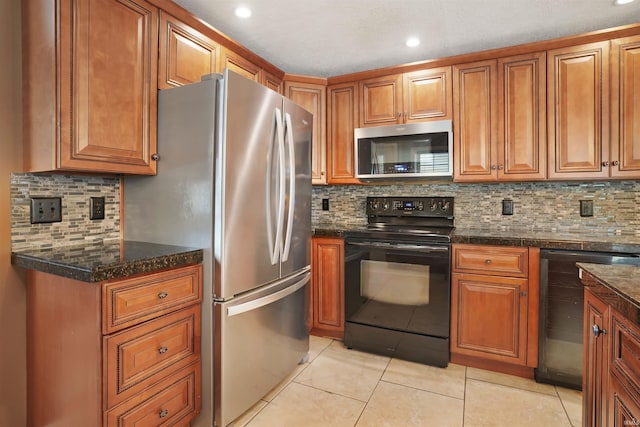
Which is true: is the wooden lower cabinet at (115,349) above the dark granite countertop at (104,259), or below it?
below

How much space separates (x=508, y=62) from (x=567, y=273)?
1481mm

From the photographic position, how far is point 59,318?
138cm

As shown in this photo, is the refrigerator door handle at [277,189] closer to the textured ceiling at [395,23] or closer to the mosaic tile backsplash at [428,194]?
the textured ceiling at [395,23]

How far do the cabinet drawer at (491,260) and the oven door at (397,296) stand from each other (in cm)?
9

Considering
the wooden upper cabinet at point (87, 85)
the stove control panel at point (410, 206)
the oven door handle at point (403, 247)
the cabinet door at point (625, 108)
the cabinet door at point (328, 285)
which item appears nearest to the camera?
the wooden upper cabinet at point (87, 85)

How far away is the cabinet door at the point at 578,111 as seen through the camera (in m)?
2.17

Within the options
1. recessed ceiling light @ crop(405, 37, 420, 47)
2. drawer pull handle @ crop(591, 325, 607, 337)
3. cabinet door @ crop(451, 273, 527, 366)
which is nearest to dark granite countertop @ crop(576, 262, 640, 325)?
drawer pull handle @ crop(591, 325, 607, 337)

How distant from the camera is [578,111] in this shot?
2.22 m

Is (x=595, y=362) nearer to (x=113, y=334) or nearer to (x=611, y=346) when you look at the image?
(x=611, y=346)

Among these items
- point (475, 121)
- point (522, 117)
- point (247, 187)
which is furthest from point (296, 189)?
point (522, 117)

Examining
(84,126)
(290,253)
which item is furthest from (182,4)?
(290,253)

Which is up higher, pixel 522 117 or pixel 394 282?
pixel 522 117

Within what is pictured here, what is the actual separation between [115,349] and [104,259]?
344 millimetres

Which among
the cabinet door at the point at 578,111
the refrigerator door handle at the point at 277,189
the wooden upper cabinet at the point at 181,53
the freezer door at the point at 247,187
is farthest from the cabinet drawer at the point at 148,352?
the cabinet door at the point at 578,111
